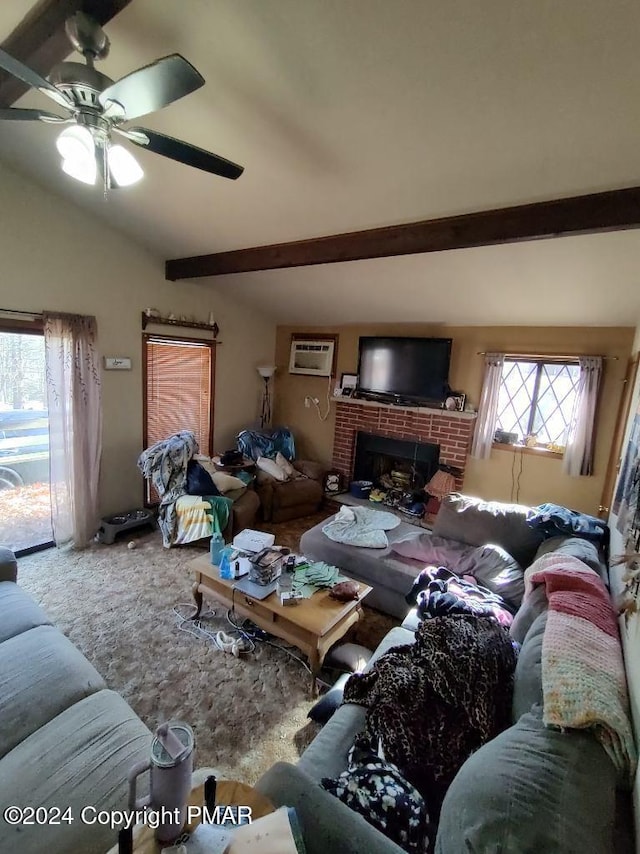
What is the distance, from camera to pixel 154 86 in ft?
4.14

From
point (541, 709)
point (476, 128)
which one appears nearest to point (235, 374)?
point (476, 128)

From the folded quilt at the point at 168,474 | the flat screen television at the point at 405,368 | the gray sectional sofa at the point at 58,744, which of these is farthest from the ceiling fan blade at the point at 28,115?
the flat screen television at the point at 405,368

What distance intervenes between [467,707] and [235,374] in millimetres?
4052

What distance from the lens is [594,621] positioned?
4.44ft

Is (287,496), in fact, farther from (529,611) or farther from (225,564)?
(529,611)

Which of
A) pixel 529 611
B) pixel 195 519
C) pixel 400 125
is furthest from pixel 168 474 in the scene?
pixel 400 125

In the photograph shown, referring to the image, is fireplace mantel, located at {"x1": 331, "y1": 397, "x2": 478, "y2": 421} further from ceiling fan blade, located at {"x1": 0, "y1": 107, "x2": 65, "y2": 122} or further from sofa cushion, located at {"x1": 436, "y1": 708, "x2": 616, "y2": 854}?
ceiling fan blade, located at {"x1": 0, "y1": 107, "x2": 65, "y2": 122}

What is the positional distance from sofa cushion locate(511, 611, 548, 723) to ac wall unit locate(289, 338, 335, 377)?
3633mm

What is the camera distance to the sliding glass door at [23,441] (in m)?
2.94

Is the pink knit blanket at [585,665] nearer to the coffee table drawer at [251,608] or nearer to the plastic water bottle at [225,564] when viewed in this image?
the coffee table drawer at [251,608]

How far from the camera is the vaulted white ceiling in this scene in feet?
4.11

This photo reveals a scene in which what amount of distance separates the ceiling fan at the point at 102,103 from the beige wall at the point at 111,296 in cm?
133

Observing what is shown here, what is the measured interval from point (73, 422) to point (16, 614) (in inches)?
71.7

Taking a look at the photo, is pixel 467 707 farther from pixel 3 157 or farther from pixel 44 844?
pixel 3 157
